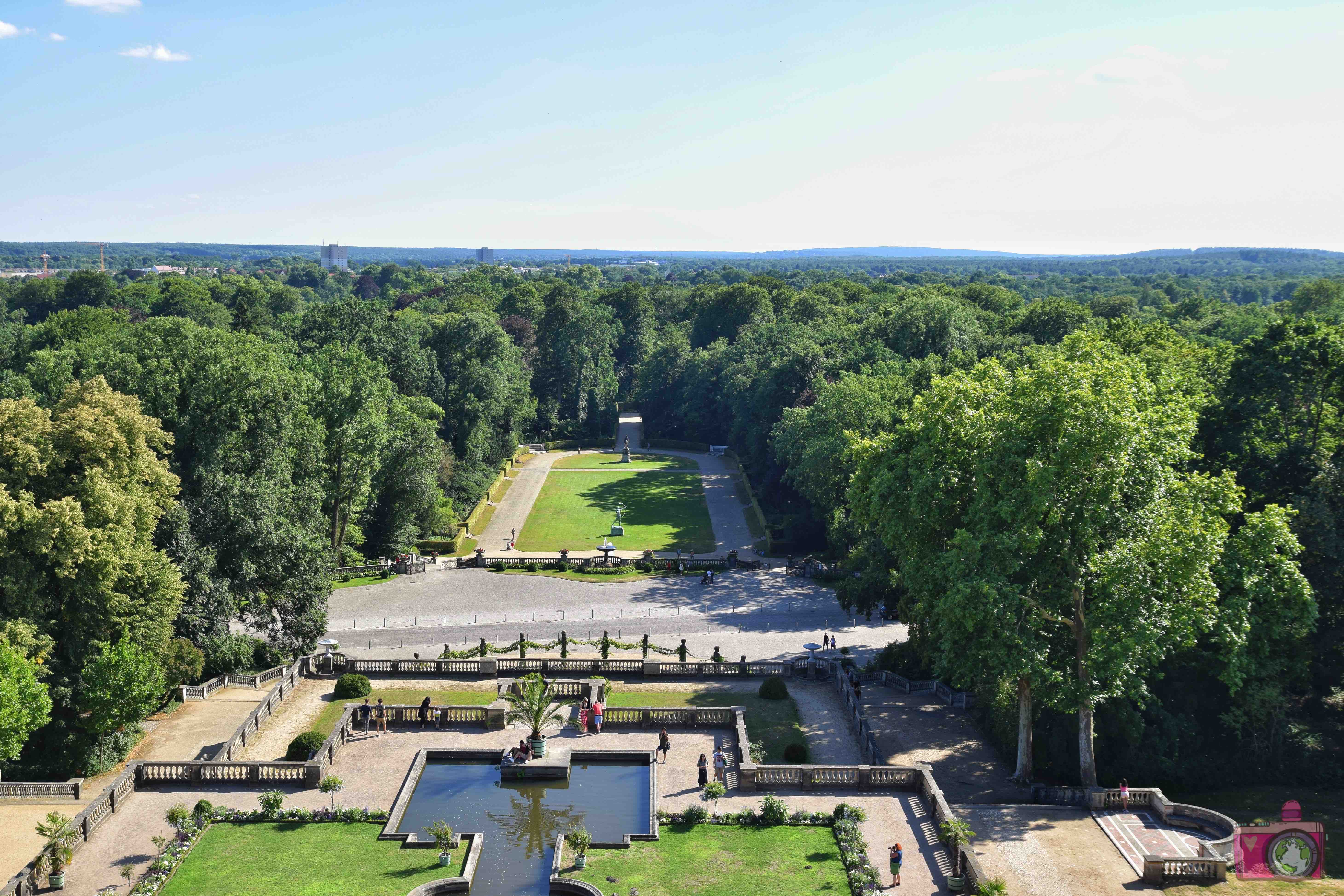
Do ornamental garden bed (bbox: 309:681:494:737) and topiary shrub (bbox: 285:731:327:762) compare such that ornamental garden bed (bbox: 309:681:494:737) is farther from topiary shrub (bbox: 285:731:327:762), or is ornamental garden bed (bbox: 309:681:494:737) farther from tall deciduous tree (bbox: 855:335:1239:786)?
tall deciduous tree (bbox: 855:335:1239:786)

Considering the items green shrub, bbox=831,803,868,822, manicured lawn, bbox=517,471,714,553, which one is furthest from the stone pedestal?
manicured lawn, bbox=517,471,714,553

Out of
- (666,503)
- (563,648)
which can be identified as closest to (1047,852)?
(563,648)

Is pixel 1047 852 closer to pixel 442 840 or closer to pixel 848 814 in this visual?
pixel 848 814

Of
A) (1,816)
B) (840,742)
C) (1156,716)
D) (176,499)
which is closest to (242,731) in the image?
(1,816)

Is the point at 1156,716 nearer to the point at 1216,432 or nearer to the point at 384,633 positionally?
the point at 1216,432

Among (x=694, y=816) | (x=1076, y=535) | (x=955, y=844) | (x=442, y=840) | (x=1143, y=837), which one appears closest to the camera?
(x=955, y=844)

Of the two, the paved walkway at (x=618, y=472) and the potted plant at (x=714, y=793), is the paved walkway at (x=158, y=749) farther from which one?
the paved walkway at (x=618, y=472)

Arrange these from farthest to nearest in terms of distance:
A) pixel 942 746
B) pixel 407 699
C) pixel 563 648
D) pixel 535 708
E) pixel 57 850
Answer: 1. pixel 563 648
2. pixel 407 699
3. pixel 942 746
4. pixel 535 708
5. pixel 57 850

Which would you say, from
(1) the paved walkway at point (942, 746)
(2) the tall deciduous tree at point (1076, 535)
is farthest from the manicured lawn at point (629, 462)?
(2) the tall deciduous tree at point (1076, 535)
